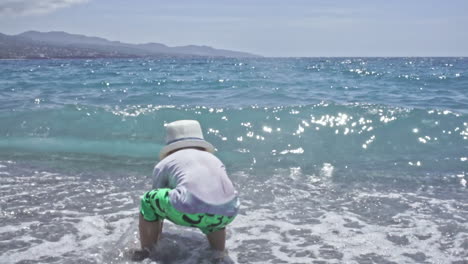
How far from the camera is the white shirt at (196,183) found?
3334 millimetres

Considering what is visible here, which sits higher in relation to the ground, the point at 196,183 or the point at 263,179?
the point at 196,183

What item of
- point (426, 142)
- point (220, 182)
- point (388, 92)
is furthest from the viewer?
point (388, 92)

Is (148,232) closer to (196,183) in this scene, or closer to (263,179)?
(196,183)

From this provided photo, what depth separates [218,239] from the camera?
12.5 ft

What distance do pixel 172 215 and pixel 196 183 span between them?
0.30 m

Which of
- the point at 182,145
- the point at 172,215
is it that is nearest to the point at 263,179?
the point at 182,145

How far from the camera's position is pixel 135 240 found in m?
4.11

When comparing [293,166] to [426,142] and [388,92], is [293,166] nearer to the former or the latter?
[426,142]

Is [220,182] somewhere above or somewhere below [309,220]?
above

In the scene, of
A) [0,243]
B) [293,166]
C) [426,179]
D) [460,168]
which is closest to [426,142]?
[460,168]

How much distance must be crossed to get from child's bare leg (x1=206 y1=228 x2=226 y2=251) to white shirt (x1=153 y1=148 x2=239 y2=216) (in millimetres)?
384

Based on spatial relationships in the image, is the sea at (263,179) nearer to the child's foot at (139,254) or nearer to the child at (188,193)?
the child's foot at (139,254)

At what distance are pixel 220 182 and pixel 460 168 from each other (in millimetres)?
4965

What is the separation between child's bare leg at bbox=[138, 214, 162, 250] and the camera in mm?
3713
